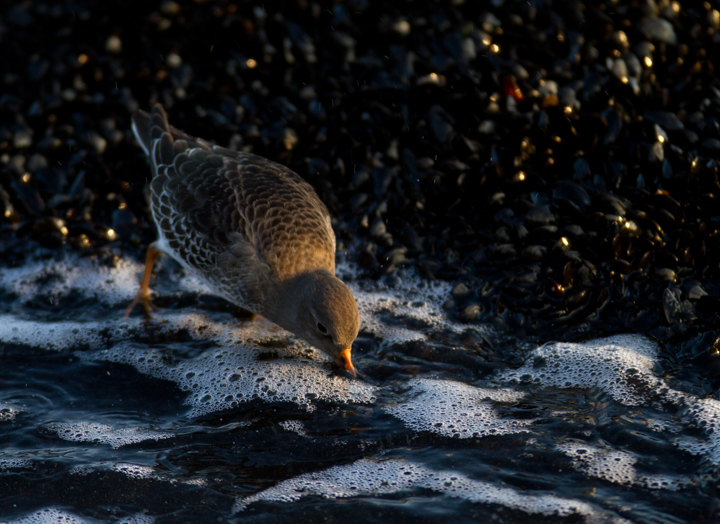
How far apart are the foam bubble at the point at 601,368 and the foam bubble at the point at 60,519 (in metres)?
3.14

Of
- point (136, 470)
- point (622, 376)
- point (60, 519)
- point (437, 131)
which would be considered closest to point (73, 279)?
point (136, 470)

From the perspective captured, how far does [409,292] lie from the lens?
7.09 metres

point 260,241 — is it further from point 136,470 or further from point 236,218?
point 136,470

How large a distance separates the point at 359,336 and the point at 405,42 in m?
3.86

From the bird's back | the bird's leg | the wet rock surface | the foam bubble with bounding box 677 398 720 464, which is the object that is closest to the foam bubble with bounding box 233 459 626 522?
the foam bubble with bounding box 677 398 720 464

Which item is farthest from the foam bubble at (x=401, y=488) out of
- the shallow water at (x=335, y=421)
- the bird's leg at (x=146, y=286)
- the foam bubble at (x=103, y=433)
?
the bird's leg at (x=146, y=286)

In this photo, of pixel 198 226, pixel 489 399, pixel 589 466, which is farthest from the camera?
pixel 198 226

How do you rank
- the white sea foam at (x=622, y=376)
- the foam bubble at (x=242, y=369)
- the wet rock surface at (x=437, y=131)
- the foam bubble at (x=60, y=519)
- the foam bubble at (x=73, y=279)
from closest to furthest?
1. the foam bubble at (x=60, y=519)
2. the white sea foam at (x=622, y=376)
3. the foam bubble at (x=242, y=369)
4. the wet rock surface at (x=437, y=131)
5. the foam bubble at (x=73, y=279)

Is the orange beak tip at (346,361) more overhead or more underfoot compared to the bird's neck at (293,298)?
more underfoot

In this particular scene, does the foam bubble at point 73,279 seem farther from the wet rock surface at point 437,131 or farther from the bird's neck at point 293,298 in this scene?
Result: the bird's neck at point 293,298

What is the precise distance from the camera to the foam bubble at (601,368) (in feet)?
18.6

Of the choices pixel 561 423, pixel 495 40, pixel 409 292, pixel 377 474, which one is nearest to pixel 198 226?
pixel 409 292

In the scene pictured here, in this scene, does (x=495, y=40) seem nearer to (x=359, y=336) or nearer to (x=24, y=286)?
(x=359, y=336)

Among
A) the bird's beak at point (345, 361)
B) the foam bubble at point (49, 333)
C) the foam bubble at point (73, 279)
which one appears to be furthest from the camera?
the foam bubble at point (73, 279)
